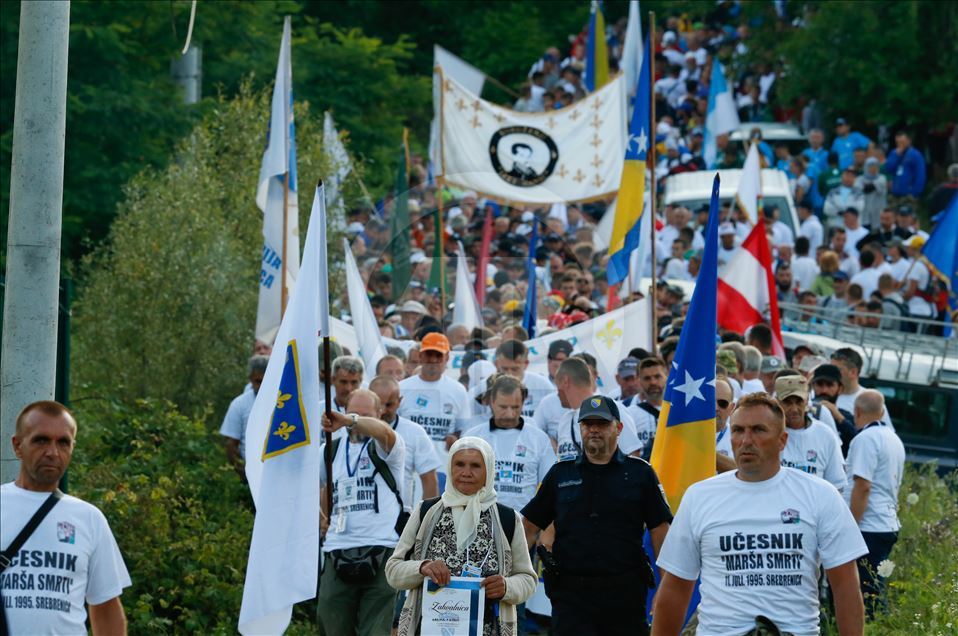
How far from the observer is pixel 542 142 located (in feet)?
66.0

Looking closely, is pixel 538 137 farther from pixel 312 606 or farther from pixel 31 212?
pixel 31 212

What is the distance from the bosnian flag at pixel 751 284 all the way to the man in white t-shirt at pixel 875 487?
5.13 meters

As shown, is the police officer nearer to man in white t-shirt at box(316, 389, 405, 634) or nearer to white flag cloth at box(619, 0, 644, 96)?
man in white t-shirt at box(316, 389, 405, 634)

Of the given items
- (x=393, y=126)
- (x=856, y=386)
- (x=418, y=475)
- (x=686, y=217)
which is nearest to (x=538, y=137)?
(x=686, y=217)

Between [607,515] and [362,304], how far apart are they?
6.97 metres

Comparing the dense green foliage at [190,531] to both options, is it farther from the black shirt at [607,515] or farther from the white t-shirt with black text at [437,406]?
the black shirt at [607,515]

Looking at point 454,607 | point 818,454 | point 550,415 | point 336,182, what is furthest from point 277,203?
point 454,607

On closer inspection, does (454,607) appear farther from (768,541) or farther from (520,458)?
(520,458)

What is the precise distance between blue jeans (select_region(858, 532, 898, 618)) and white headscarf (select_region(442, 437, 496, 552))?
13.4 ft

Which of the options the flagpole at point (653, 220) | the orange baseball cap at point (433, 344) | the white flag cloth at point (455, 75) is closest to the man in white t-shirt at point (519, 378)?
the orange baseball cap at point (433, 344)

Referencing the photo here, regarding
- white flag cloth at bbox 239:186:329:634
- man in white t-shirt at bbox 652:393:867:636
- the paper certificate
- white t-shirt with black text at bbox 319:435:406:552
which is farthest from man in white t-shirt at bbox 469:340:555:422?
man in white t-shirt at bbox 652:393:867:636

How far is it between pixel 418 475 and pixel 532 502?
1.70 m

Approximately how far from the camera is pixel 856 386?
13.1m

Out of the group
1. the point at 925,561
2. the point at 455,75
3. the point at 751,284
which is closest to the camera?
the point at 925,561
